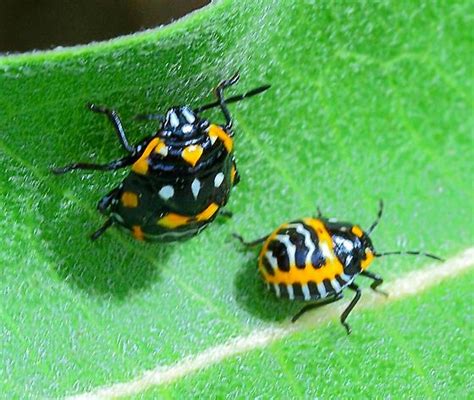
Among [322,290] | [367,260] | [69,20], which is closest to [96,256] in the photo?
[322,290]

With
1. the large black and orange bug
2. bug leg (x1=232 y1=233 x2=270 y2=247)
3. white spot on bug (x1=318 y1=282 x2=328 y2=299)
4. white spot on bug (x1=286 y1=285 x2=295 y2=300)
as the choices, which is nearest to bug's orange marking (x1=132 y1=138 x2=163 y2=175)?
the large black and orange bug

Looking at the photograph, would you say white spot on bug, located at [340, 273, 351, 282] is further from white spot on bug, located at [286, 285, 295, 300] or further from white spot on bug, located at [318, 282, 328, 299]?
white spot on bug, located at [286, 285, 295, 300]

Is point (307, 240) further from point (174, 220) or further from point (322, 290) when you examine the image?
point (174, 220)

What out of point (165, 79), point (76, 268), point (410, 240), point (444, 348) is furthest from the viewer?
point (410, 240)

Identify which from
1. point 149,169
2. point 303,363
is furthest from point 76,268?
point 303,363

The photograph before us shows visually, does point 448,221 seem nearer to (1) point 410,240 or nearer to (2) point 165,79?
(1) point 410,240

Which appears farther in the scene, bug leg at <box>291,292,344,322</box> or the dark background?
the dark background
